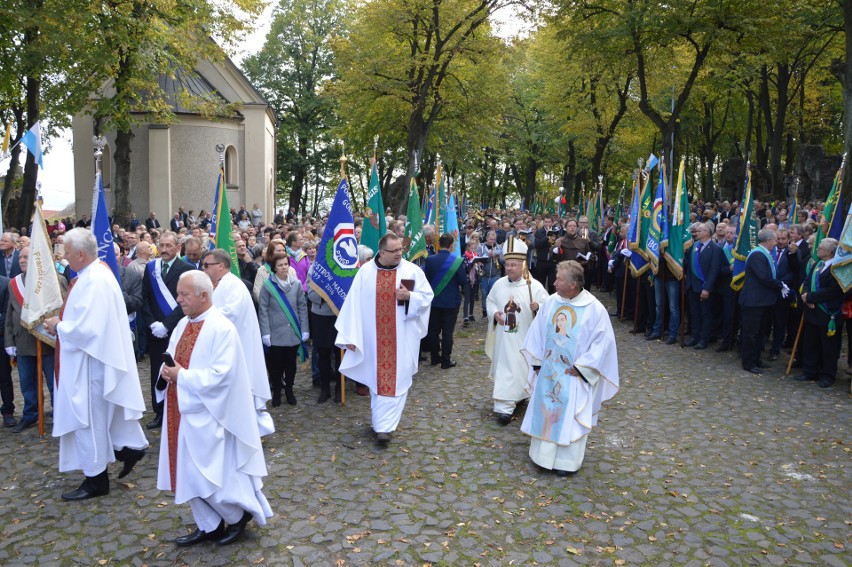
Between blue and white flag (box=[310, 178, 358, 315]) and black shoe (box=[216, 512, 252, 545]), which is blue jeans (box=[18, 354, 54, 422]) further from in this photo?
black shoe (box=[216, 512, 252, 545])

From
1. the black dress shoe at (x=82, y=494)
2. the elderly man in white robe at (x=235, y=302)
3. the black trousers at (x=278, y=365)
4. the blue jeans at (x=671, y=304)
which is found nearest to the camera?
the black dress shoe at (x=82, y=494)

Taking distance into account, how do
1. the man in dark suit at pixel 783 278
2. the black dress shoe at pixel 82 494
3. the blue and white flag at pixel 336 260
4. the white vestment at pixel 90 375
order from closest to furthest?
1. the white vestment at pixel 90 375
2. the black dress shoe at pixel 82 494
3. the blue and white flag at pixel 336 260
4. the man in dark suit at pixel 783 278

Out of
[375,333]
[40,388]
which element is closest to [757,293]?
[375,333]

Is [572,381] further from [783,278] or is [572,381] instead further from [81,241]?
[783,278]

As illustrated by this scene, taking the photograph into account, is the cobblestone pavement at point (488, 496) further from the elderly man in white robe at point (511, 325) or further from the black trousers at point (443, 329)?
the black trousers at point (443, 329)

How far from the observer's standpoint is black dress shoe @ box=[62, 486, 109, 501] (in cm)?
564

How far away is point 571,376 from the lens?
6426 mm

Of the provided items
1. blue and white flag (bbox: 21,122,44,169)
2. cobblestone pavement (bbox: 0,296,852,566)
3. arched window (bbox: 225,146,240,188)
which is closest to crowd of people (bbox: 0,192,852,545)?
cobblestone pavement (bbox: 0,296,852,566)

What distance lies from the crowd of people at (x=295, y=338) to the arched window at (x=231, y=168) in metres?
23.5

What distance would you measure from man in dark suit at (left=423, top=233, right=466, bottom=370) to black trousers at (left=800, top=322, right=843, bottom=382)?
487cm

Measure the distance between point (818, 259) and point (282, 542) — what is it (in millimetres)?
8275

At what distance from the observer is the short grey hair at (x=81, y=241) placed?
5.54 m

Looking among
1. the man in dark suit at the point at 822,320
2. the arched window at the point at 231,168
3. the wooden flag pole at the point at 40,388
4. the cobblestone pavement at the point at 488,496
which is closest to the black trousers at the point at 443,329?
the cobblestone pavement at the point at 488,496

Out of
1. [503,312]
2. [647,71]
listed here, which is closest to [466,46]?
[647,71]
